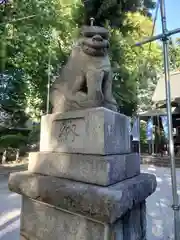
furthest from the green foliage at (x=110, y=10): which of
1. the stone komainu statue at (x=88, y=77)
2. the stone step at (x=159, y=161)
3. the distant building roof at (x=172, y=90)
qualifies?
the stone step at (x=159, y=161)

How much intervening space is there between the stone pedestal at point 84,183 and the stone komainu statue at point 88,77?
0.54 feet

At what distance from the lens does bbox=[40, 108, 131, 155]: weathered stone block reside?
172 cm

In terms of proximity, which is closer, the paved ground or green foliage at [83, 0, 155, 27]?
the paved ground

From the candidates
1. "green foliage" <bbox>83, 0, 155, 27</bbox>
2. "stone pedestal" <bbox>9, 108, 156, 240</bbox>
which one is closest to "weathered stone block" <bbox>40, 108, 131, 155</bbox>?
"stone pedestal" <bbox>9, 108, 156, 240</bbox>

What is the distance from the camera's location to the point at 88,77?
6.52ft

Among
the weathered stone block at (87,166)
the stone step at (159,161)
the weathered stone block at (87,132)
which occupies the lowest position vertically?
the stone step at (159,161)

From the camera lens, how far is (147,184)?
6.43ft

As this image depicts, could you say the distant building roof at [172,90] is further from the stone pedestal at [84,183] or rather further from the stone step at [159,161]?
the stone pedestal at [84,183]

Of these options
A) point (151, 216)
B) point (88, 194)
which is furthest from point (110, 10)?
point (88, 194)

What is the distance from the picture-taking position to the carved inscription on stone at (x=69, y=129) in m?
1.88

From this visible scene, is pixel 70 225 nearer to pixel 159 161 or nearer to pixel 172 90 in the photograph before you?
pixel 159 161

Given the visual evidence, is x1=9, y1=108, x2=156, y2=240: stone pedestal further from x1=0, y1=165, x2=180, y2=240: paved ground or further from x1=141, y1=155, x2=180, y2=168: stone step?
x1=141, y1=155, x2=180, y2=168: stone step

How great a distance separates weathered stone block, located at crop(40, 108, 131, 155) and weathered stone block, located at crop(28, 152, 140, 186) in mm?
72

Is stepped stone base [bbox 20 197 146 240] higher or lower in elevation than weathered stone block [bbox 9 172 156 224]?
lower
